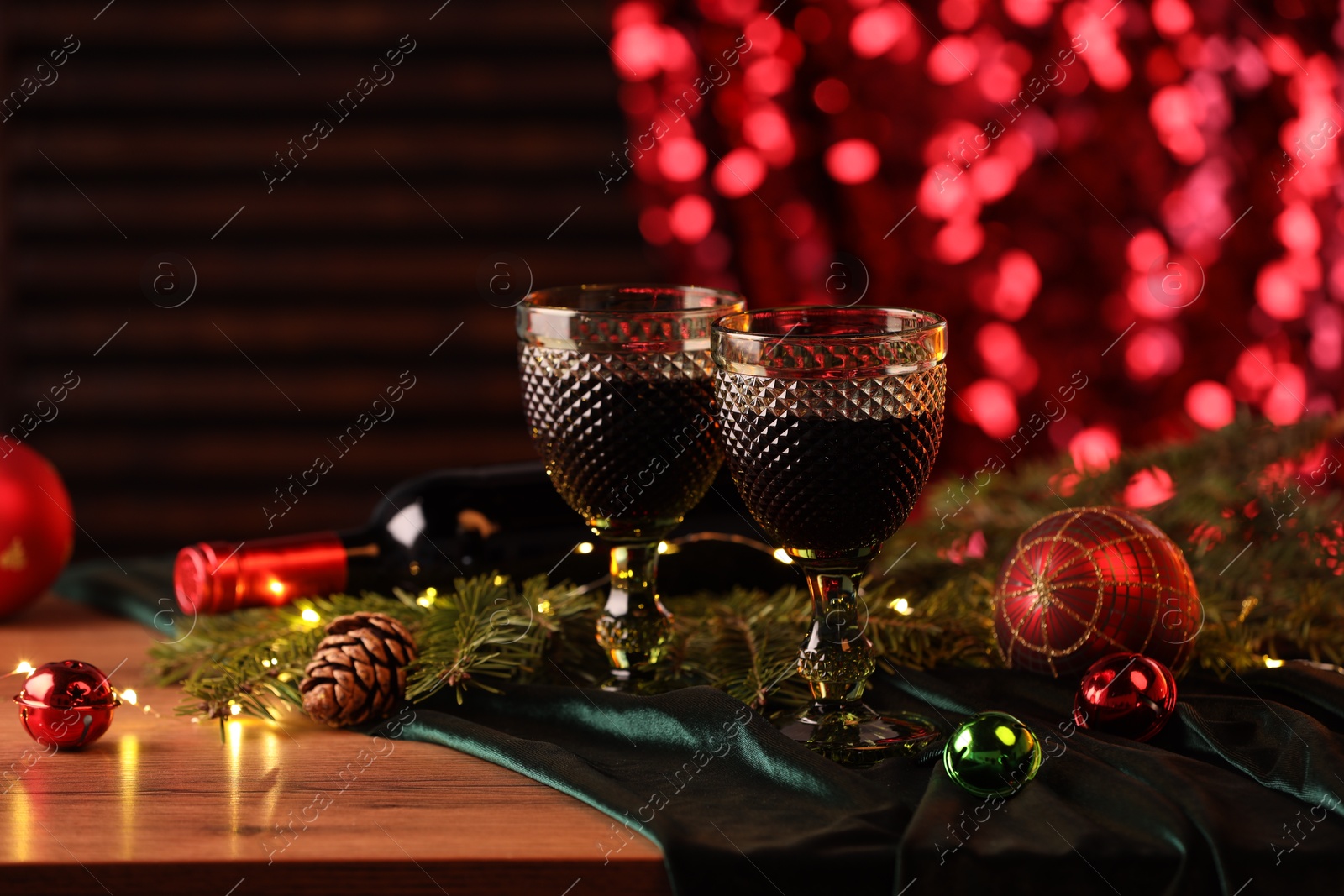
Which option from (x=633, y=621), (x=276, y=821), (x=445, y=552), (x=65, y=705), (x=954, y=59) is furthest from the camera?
(x=954, y=59)

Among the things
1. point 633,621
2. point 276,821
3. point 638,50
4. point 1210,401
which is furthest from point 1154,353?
point 276,821

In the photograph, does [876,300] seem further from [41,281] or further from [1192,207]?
[41,281]

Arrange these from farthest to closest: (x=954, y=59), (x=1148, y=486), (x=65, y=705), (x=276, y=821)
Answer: (x=954, y=59) → (x=1148, y=486) → (x=65, y=705) → (x=276, y=821)

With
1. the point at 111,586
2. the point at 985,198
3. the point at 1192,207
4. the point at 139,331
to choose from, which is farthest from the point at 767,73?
the point at 111,586

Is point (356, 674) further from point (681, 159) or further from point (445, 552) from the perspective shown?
point (681, 159)

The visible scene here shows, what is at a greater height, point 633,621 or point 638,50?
point 638,50

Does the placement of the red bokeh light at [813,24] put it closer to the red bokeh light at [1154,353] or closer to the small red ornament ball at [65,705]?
the red bokeh light at [1154,353]

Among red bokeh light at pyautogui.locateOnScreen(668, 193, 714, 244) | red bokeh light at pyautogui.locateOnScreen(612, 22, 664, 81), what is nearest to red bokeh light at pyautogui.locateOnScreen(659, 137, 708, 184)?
red bokeh light at pyautogui.locateOnScreen(668, 193, 714, 244)

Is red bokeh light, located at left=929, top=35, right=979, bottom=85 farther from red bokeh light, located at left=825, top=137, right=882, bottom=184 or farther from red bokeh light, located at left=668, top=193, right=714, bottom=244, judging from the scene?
red bokeh light, located at left=668, top=193, right=714, bottom=244
